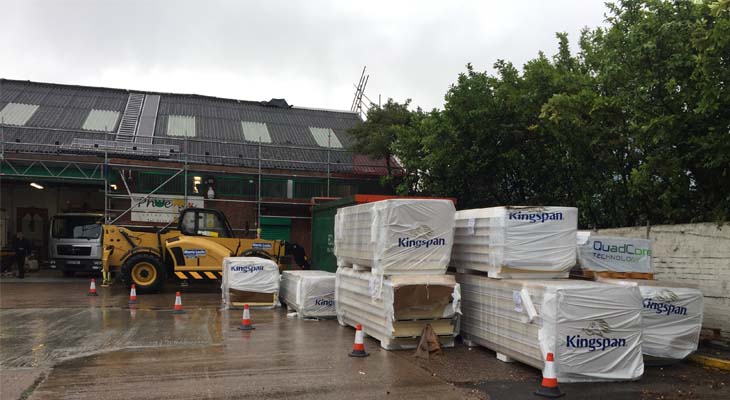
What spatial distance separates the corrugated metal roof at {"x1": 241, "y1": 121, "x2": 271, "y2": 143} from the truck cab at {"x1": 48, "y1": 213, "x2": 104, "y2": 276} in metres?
8.14

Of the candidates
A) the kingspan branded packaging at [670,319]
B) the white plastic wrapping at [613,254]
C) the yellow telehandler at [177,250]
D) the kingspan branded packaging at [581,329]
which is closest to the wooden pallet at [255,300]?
the yellow telehandler at [177,250]

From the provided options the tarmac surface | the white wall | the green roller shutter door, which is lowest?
the tarmac surface

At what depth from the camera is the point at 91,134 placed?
23.7 metres

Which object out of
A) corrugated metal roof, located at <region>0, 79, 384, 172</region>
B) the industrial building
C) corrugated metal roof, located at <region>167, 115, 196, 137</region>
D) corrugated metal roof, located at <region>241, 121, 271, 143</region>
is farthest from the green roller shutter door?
corrugated metal roof, located at <region>167, 115, 196, 137</region>

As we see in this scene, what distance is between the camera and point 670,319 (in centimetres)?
820

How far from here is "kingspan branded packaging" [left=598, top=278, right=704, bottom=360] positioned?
8.07 m

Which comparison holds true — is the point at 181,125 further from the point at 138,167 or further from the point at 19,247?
the point at 19,247

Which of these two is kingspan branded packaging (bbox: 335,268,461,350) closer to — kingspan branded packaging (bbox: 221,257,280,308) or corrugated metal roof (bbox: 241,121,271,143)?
kingspan branded packaging (bbox: 221,257,280,308)

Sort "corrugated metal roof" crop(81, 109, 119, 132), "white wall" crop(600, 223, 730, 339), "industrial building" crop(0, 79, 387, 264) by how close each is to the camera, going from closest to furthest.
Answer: "white wall" crop(600, 223, 730, 339) → "industrial building" crop(0, 79, 387, 264) → "corrugated metal roof" crop(81, 109, 119, 132)

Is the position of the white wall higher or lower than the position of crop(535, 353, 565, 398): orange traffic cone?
higher

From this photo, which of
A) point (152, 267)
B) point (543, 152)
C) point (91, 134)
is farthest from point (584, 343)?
point (91, 134)

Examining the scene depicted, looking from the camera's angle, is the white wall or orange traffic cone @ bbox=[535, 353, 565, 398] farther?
the white wall

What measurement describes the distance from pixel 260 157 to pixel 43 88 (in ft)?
46.9

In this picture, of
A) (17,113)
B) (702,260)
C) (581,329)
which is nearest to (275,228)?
(17,113)
